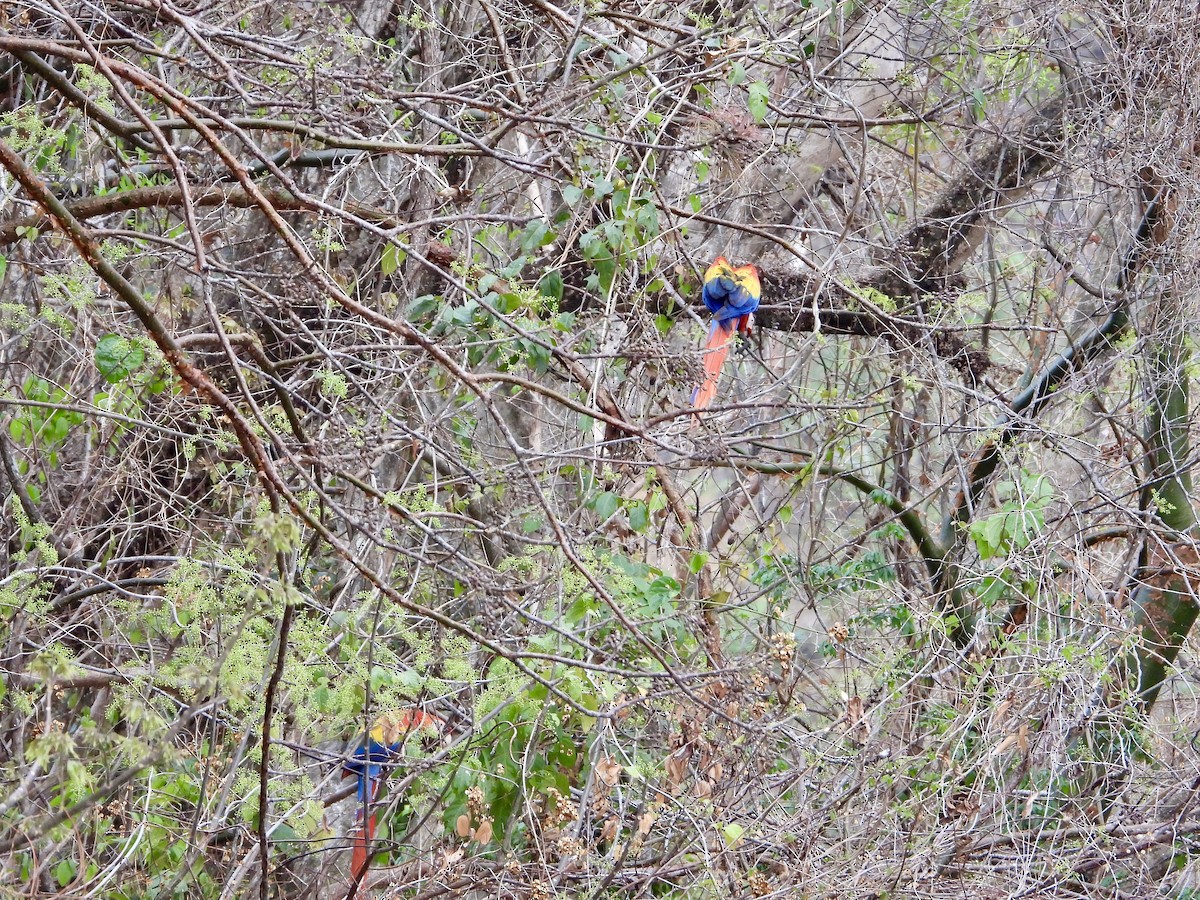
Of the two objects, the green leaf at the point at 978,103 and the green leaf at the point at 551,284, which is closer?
the green leaf at the point at 551,284

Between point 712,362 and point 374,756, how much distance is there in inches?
69.5

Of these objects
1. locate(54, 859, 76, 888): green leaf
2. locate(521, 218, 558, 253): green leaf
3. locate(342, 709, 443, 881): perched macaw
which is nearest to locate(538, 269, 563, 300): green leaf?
locate(521, 218, 558, 253): green leaf

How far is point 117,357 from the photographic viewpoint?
2.54 m

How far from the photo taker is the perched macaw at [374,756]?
2.69 metres

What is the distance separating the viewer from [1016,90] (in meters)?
4.95

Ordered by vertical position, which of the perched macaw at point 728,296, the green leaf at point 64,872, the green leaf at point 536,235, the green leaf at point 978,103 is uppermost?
the green leaf at point 978,103

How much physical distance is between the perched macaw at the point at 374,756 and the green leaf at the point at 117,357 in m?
0.97

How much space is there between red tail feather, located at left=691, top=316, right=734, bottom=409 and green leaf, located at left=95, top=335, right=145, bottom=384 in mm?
1663

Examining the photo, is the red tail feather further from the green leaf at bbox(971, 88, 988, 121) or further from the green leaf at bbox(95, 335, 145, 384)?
the green leaf at bbox(95, 335, 145, 384)

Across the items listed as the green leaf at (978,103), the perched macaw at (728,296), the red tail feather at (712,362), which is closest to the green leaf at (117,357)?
the red tail feather at (712,362)

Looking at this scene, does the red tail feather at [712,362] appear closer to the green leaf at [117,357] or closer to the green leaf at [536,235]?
the green leaf at [536,235]

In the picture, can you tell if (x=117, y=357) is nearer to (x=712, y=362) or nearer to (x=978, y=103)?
(x=712, y=362)

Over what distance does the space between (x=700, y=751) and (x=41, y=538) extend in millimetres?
1710

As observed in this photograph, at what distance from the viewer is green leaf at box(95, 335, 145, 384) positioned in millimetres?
2527
